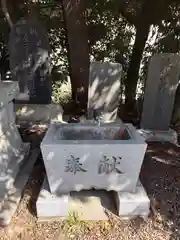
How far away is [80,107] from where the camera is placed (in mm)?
5965

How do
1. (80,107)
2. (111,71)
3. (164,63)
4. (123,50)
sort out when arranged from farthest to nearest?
(123,50) → (80,107) → (111,71) → (164,63)

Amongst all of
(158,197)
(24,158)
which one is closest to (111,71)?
(24,158)

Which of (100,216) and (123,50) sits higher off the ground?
(123,50)

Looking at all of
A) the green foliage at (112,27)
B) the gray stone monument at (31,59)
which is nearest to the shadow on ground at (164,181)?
the gray stone monument at (31,59)

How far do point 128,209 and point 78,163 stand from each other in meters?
0.65

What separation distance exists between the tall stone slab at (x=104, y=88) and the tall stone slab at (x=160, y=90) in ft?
A: 1.89

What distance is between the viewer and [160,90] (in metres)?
4.19

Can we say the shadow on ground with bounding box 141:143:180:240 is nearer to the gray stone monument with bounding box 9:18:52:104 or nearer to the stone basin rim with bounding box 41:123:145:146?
the stone basin rim with bounding box 41:123:145:146

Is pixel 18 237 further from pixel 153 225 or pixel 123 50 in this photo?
pixel 123 50

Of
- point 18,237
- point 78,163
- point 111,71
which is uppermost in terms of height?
point 111,71

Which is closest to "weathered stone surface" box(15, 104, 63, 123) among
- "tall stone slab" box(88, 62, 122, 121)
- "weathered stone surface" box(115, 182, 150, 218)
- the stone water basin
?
"tall stone slab" box(88, 62, 122, 121)

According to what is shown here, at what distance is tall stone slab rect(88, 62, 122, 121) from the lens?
14.5ft

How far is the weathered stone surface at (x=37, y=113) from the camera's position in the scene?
4.61 metres

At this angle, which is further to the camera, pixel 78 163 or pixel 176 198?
pixel 176 198
